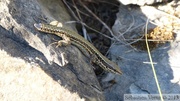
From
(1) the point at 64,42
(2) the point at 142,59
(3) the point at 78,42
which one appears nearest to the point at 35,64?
(1) the point at 64,42

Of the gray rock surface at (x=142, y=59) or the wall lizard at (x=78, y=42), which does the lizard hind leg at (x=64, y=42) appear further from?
the gray rock surface at (x=142, y=59)

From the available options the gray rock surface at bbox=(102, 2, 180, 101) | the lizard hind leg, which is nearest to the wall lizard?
the lizard hind leg

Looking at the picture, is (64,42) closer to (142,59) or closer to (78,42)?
(78,42)

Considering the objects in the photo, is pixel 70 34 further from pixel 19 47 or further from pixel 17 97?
pixel 17 97

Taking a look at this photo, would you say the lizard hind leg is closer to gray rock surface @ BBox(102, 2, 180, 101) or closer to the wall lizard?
the wall lizard

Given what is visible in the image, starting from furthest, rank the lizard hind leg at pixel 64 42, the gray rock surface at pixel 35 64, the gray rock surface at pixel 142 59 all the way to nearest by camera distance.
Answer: the gray rock surface at pixel 142 59 < the lizard hind leg at pixel 64 42 < the gray rock surface at pixel 35 64

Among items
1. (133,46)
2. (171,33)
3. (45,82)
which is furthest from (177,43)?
(45,82)

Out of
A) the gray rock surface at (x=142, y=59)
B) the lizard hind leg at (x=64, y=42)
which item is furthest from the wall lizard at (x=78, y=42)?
the gray rock surface at (x=142, y=59)
